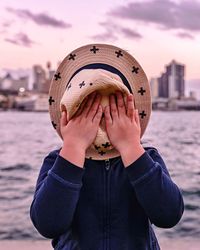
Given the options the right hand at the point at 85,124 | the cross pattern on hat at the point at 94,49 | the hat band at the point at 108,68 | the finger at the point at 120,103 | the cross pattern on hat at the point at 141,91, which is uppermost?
the cross pattern on hat at the point at 94,49

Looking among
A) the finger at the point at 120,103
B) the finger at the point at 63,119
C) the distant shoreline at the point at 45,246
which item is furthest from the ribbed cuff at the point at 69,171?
the distant shoreline at the point at 45,246

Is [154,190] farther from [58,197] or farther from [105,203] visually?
[58,197]

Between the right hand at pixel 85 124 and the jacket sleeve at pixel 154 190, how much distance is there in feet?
0.49

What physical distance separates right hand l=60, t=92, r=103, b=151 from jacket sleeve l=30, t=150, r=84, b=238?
0.22ft

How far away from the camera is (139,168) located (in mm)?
1592

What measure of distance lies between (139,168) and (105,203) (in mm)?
170

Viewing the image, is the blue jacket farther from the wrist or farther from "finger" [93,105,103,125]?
"finger" [93,105,103,125]

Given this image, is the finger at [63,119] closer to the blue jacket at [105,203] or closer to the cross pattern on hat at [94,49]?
the blue jacket at [105,203]

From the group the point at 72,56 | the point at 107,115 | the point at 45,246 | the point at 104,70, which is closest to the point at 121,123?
the point at 107,115

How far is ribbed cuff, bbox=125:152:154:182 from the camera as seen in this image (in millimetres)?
1590

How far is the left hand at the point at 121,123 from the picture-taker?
1590 millimetres

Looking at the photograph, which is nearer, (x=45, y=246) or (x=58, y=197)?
(x=58, y=197)

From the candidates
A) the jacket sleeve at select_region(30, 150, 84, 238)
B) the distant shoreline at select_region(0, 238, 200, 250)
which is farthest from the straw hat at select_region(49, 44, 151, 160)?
the distant shoreline at select_region(0, 238, 200, 250)

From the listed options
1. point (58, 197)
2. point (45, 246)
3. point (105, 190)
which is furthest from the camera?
point (45, 246)
